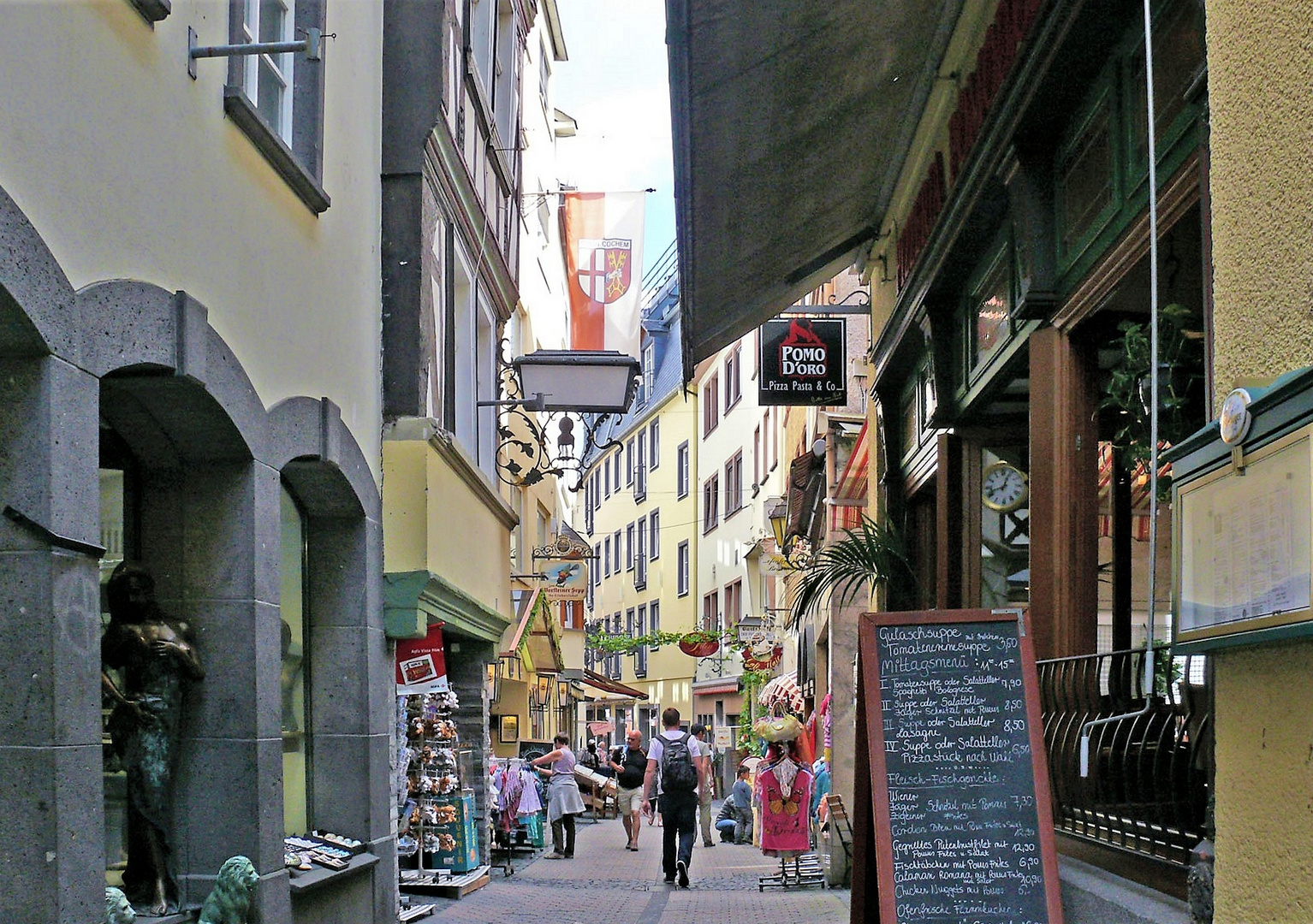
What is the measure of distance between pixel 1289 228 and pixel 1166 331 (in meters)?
2.53

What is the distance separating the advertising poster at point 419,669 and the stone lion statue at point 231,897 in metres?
5.70

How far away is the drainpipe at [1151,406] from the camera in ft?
13.7

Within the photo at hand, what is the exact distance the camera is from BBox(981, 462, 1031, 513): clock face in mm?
9398

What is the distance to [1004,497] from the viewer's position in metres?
9.45

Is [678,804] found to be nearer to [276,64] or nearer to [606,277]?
[606,277]

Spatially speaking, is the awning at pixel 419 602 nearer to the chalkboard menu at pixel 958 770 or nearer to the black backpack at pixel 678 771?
the black backpack at pixel 678 771

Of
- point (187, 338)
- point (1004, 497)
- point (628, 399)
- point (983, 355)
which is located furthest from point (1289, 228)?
point (628, 399)

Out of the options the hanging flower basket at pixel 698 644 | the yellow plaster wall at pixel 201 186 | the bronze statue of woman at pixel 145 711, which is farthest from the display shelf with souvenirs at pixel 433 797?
the hanging flower basket at pixel 698 644

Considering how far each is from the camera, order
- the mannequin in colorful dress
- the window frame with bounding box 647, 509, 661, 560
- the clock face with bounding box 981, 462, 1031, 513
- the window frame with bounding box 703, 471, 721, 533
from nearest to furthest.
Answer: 1. the clock face with bounding box 981, 462, 1031, 513
2. the mannequin in colorful dress
3. the window frame with bounding box 703, 471, 721, 533
4. the window frame with bounding box 647, 509, 661, 560

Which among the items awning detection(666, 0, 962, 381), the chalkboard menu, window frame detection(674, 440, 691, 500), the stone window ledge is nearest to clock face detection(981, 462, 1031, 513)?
awning detection(666, 0, 962, 381)

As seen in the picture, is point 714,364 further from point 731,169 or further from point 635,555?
point 731,169

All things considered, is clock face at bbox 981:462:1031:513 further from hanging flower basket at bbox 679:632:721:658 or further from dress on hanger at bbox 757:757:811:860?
hanging flower basket at bbox 679:632:721:658

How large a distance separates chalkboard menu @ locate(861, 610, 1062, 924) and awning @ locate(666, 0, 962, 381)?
8.42 feet

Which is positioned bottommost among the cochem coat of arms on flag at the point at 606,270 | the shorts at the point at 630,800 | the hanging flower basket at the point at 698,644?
the shorts at the point at 630,800
